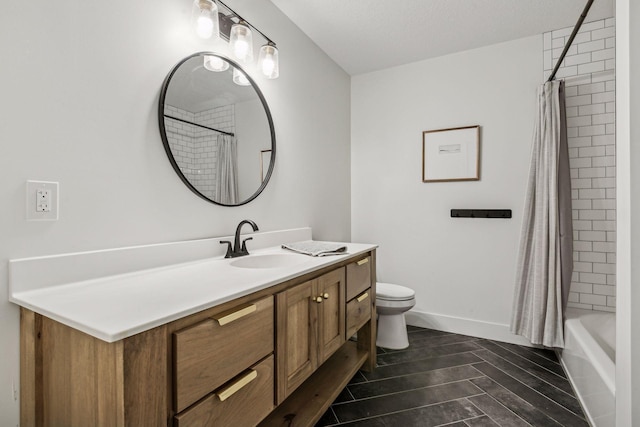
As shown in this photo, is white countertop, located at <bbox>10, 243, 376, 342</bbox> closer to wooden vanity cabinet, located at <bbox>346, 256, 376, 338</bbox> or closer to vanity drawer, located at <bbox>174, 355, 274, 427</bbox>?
vanity drawer, located at <bbox>174, 355, 274, 427</bbox>

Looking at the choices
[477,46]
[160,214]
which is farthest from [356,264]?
[477,46]

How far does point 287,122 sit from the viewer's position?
2.15m

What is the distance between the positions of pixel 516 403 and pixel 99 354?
2006 mm

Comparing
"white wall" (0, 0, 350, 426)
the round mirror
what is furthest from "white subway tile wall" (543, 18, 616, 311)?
"white wall" (0, 0, 350, 426)

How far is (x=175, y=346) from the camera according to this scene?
2.51ft

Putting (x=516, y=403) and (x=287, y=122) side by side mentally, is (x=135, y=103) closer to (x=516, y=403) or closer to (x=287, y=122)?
(x=287, y=122)

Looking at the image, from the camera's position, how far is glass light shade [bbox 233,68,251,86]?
1714 millimetres

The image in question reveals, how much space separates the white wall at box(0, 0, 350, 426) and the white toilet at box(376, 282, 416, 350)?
123 cm

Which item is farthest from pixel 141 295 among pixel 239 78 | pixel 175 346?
pixel 239 78

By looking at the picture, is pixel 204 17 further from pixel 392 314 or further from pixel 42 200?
pixel 392 314

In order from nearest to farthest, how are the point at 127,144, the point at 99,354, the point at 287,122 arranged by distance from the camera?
the point at 99,354 < the point at 127,144 < the point at 287,122

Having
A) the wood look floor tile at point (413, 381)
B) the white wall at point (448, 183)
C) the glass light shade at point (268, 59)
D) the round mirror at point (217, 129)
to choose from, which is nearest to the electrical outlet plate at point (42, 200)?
the round mirror at point (217, 129)

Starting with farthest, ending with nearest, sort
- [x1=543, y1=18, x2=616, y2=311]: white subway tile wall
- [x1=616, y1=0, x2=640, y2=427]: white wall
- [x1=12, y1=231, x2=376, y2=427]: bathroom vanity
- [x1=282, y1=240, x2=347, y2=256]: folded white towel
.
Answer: [x1=543, y1=18, x2=616, y2=311]: white subway tile wall, [x1=282, y1=240, x2=347, y2=256]: folded white towel, [x1=616, y1=0, x2=640, y2=427]: white wall, [x1=12, y1=231, x2=376, y2=427]: bathroom vanity

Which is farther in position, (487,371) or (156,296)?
(487,371)
